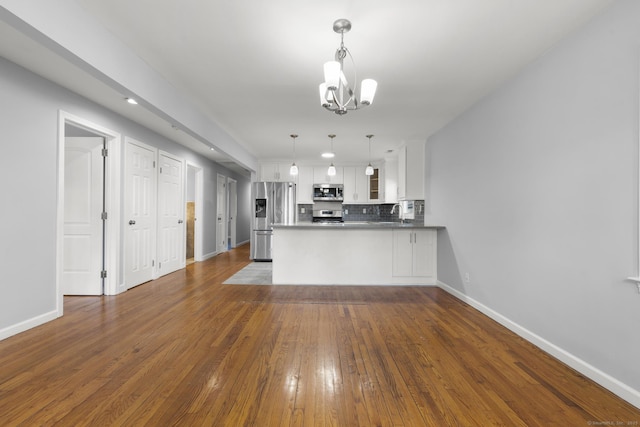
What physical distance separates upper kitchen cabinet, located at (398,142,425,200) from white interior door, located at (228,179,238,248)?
18.0 feet

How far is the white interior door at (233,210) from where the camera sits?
29.6 feet

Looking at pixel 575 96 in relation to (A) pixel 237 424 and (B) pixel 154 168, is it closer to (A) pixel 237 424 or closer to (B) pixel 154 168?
(A) pixel 237 424

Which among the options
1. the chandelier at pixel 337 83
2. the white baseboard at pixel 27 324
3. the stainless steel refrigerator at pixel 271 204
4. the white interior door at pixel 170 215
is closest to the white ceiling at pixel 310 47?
the chandelier at pixel 337 83

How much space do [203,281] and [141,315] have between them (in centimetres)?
161

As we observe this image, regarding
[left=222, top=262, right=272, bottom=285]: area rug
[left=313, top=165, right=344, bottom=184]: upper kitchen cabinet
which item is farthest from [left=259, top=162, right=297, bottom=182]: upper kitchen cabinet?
[left=222, top=262, right=272, bottom=285]: area rug

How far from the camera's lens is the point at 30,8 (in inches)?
63.0

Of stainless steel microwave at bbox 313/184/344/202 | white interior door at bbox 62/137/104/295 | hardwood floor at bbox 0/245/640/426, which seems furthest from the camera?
stainless steel microwave at bbox 313/184/344/202

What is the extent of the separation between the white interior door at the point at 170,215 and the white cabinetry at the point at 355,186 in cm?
372

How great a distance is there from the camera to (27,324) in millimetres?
2768

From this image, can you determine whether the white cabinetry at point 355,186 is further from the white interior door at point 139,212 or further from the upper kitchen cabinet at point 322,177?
the white interior door at point 139,212

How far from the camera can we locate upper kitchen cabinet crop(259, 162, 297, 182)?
288 inches

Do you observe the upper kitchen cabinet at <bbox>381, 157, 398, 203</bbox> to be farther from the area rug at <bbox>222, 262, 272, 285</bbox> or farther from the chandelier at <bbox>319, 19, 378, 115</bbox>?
the chandelier at <bbox>319, 19, 378, 115</bbox>

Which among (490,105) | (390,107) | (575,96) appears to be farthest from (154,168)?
(575,96)

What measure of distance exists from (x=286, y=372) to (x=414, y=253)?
3226 millimetres
